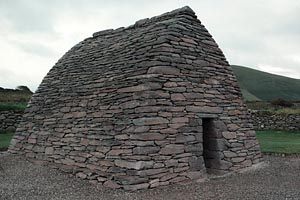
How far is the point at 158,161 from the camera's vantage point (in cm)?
754

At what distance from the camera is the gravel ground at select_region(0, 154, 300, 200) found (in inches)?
272

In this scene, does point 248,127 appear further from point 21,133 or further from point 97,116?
point 21,133

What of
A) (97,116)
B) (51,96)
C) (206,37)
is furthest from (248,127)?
(51,96)

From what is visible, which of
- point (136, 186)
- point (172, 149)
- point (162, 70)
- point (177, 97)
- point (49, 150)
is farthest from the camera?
point (49, 150)

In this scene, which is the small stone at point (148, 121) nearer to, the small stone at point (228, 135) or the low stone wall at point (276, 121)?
the small stone at point (228, 135)

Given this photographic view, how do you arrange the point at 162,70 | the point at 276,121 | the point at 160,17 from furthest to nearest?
the point at 276,121, the point at 160,17, the point at 162,70

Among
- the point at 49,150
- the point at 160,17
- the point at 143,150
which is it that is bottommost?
the point at 49,150

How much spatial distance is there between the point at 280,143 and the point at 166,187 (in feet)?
→ 26.4

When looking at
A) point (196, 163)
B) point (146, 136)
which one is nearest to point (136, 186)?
point (146, 136)

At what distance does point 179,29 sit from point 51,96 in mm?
4995

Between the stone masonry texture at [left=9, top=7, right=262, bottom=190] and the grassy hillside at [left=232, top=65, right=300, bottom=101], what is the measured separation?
38102mm

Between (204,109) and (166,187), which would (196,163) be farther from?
(204,109)


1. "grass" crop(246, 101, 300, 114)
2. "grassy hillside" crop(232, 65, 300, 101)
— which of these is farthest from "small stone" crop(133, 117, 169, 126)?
"grassy hillside" crop(232, 65, 300, 101)

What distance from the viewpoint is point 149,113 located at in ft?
25.1
